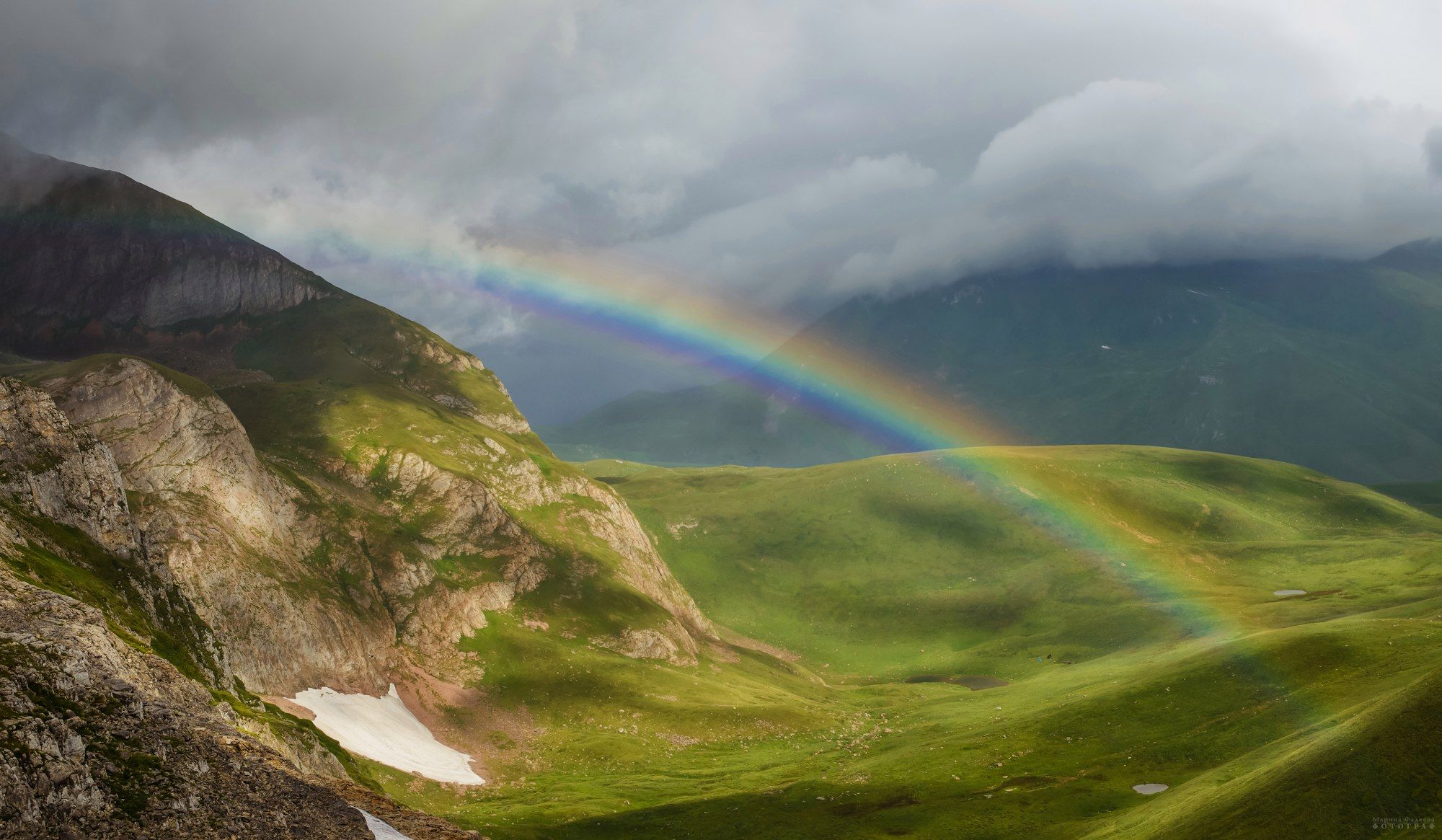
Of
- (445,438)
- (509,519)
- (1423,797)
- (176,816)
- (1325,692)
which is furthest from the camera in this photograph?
(445,438)

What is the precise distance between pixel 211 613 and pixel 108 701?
228 ft

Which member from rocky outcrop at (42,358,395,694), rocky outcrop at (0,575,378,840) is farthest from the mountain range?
rocky outcrop at (42,358,395,694)

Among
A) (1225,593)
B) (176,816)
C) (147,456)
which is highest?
(147,456)

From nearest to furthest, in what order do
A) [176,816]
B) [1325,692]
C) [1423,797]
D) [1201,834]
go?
1. [176,816]
2. [1423,797]
3. [1201,834]
4. [1325,692]

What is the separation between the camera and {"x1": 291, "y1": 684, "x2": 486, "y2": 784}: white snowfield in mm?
93688

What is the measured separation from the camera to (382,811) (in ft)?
143

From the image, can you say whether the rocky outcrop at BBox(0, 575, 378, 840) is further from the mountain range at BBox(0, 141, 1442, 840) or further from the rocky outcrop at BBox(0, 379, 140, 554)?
the rocky outcrop at BBox(0, 379, 140, 554)

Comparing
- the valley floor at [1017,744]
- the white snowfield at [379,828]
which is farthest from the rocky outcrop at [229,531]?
the white snowfield at [379,828]

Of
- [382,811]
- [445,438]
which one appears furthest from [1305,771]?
[445,438]

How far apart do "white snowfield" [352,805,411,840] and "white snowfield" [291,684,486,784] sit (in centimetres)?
5556

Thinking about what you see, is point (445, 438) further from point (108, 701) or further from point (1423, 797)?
point (1423, 797)

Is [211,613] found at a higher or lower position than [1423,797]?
higher

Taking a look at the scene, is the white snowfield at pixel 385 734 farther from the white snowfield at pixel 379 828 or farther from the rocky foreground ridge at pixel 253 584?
the white snowfield at pixel 379 828

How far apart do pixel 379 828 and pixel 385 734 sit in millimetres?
67024
